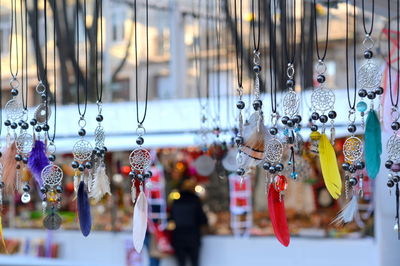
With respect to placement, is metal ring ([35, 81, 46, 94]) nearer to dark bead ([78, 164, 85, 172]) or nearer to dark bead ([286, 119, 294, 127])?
dark bead ([78, 164, 85, 172])

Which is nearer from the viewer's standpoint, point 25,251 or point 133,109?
point 133,109

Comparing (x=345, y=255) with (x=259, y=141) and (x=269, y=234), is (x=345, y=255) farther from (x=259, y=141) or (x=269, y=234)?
(x=259, y=141)

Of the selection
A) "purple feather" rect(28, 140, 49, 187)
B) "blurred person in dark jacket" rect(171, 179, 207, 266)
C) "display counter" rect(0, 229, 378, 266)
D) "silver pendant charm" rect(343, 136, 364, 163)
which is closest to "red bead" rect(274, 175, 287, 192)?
"silver pendant charm" rect(343, 136, 364, 163)

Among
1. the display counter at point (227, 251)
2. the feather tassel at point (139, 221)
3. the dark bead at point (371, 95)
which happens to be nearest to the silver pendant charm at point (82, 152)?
the feather tassel at point (139, 221)

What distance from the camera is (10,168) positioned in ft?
10.3

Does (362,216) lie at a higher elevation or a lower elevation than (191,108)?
lower

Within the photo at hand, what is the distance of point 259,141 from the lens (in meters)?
2.89

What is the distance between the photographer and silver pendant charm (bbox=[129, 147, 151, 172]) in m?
2.80

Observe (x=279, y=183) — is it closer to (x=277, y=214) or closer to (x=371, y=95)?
(x=277, y=214)

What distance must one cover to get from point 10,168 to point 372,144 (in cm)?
163

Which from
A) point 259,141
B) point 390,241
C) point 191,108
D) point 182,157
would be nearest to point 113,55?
point 182,157

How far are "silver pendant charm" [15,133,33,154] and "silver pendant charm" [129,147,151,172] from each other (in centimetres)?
55

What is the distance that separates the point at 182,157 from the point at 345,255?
2010 millimetres

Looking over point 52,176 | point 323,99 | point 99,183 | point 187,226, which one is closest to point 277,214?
point 323,99
